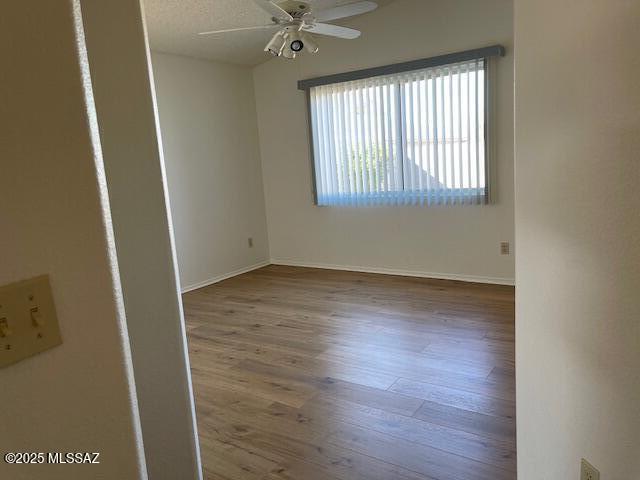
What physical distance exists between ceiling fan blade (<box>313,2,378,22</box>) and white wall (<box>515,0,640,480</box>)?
1782 mm

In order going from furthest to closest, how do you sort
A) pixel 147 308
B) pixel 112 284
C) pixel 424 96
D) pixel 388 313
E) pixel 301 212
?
1. pixel 301 212
2. pixel 424 96
3. pixel 388 313
4. pixel 147 308
5. pixel 112 284

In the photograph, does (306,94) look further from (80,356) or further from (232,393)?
(80,356)

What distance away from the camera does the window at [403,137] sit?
173 inches

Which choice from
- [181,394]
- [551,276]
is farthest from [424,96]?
[181,394]

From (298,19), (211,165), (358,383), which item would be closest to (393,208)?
(211,165)

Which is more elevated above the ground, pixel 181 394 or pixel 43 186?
pixel 43 186

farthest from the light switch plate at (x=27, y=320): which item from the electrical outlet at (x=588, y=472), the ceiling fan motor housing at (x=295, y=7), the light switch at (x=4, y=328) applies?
the ceiling fan motor housing at (x=295, y=7)

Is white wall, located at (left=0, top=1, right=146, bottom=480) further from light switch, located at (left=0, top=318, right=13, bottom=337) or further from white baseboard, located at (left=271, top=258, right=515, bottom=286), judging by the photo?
white baseboard, located at (left=271, top=258, right=515, bottom=286)

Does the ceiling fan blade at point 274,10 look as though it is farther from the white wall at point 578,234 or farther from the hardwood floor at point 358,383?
the hardwood floor at point 358,383

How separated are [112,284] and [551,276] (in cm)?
114

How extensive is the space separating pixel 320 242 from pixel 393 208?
42.7 inches

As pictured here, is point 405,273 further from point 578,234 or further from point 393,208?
point 578,234

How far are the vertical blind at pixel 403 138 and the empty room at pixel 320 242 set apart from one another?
2 cm

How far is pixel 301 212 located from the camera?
579 cm
